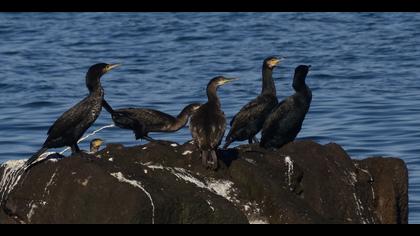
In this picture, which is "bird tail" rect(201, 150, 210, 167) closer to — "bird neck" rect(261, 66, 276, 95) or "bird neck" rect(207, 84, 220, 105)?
"bird neck" rect(207, 84, 220, 105)

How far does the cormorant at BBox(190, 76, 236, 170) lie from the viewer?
37.6 feet

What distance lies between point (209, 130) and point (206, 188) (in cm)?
74

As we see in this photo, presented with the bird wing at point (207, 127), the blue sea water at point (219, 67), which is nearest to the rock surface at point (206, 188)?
the bird wing at point (207, 127)

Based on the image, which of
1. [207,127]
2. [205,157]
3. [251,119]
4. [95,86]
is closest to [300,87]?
[251,119]

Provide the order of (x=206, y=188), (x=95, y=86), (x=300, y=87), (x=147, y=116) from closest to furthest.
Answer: (x=206, y=188)
(x=95, y=86)
(x=300, y=87)
(x=147, y=116)

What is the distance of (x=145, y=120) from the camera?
46.2ft

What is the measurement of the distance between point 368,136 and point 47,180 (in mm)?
10348

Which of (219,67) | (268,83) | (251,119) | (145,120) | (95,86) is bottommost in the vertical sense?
(219,67)

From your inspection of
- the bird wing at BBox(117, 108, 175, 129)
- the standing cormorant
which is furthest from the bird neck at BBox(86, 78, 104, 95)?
the bird wing at BBox(117, 108, 175, 129)

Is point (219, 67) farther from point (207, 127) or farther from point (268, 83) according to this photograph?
point (207, 127)

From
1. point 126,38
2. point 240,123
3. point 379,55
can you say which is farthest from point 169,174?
point 126,38

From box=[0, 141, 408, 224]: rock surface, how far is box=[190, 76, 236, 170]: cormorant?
124 mm

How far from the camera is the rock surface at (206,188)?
10.5 metres

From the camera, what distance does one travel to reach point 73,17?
44.0 metres
